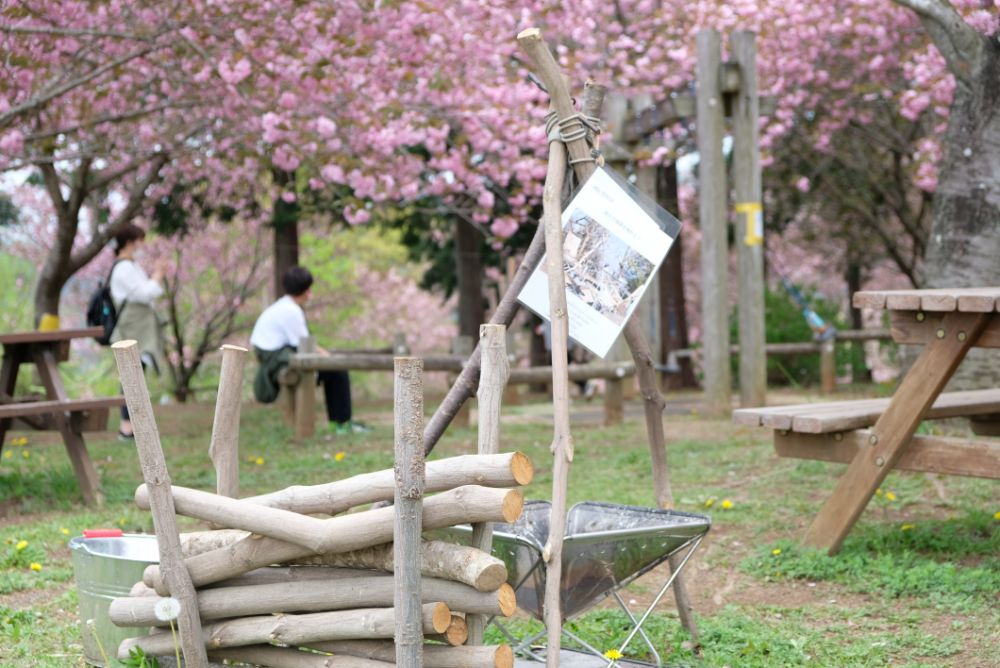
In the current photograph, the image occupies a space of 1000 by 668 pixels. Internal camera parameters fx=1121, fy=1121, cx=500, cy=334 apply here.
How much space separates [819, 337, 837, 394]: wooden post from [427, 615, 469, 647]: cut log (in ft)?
30.5

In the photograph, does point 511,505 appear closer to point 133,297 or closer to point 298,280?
point 298,280

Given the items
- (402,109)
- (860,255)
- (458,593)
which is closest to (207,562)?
(458,593)

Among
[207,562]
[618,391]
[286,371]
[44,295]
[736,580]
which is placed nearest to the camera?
[207,562]

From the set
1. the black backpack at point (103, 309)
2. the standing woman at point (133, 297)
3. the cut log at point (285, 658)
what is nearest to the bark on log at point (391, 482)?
the cut log at point (285, 658)

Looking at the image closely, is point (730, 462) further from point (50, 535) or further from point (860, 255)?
point (860, 255)

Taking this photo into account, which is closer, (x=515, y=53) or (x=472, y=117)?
(x=472, y=117)

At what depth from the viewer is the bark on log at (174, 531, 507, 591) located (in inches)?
104

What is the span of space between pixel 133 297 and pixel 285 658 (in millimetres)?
5753

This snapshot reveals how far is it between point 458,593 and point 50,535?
3171 millimetres

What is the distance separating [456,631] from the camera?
276cm

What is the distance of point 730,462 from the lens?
6930 millimetres

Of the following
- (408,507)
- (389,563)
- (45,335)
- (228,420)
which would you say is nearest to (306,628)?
(389,563)

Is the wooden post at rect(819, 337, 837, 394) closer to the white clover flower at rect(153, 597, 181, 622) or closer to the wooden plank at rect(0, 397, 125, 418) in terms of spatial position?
the wooden plank at rect(0, 397, 125, 418)

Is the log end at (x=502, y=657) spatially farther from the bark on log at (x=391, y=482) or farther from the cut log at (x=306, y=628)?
the bark on log at (x=391, y=482)
